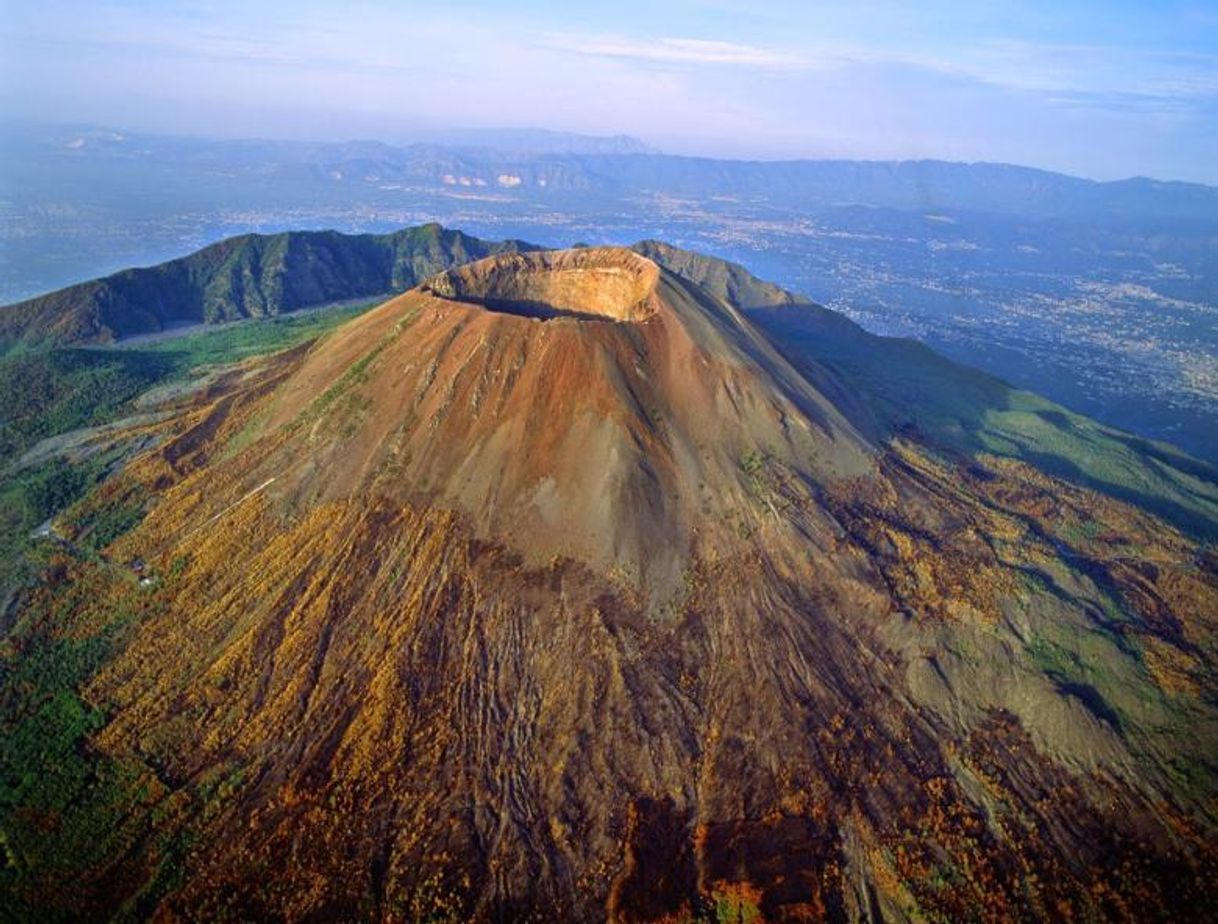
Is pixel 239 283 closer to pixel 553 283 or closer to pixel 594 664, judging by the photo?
pixel 553 283

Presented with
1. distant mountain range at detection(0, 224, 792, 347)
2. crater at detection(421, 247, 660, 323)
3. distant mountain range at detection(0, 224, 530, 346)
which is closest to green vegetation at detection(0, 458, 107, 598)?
crater at detection(421, 247, 660, 323)

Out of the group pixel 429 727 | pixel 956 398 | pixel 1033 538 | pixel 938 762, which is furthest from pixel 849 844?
pixel 956 398

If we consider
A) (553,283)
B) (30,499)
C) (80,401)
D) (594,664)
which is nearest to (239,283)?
(80,401)

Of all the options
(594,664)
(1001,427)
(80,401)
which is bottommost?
(80,401)

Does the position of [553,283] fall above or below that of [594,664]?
above

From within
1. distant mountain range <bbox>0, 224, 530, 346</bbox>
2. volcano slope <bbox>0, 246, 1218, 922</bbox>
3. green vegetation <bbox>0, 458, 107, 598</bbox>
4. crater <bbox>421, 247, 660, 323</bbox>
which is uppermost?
crater <bbox>421, 247, 660, 323</bbox>

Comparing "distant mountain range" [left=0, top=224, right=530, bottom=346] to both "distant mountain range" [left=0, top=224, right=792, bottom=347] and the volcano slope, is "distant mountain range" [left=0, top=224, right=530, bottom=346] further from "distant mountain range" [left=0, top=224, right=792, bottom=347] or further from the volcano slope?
the volcano slope

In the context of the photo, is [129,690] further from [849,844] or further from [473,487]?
[849,844]

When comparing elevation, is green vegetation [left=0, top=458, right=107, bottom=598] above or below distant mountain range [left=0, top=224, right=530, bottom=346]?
above
